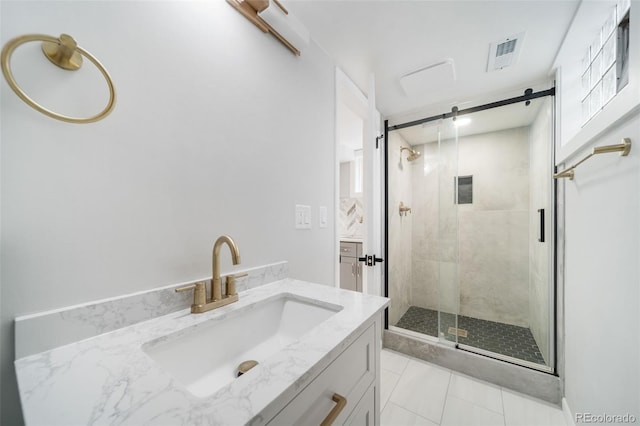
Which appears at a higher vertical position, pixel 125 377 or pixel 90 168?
pixel 90 168

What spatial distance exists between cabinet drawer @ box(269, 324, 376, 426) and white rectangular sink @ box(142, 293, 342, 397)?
6.0 inches

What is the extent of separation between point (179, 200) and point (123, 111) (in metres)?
0.29

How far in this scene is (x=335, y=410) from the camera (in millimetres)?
560

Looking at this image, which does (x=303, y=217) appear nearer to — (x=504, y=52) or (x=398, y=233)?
(x=398, y=233)

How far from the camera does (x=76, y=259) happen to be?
1.93 feet

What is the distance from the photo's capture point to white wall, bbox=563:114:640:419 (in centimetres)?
77

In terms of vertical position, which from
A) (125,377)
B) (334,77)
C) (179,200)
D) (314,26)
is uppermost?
(314,26)

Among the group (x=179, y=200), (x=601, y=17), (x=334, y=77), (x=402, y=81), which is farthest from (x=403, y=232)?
(x=179, y=200)

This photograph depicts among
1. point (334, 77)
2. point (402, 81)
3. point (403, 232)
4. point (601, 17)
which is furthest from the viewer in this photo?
point (403, 232)

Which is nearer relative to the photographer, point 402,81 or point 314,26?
point 314,26

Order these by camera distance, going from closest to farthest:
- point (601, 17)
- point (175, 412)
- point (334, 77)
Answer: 1. point (175, 412)
2. point (601, 17)
3. point (334, 77)

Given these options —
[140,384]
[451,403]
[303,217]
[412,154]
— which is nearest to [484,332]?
[451,403]

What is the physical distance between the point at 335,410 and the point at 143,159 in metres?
0.88

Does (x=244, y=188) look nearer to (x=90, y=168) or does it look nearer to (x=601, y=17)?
(x=90, y=168)
